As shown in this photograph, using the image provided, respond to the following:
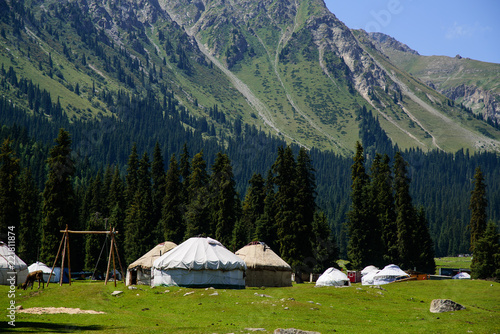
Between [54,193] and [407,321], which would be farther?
[54,193]

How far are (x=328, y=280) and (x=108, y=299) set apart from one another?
1328 inches

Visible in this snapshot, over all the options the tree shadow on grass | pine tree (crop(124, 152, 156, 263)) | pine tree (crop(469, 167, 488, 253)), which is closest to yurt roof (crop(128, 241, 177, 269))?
pine tree (crop(124, 152, 156, 263))

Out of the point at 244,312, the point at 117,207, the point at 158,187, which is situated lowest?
the point at 244,312

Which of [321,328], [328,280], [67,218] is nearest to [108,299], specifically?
[321,328]

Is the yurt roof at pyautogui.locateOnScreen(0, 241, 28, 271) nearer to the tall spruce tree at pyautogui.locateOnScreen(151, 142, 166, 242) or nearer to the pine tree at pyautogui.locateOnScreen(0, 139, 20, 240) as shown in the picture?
the pine tree at pyautogui.locateOnScreen(0, 139, 20, 240)

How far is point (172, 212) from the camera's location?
9600 centimetres

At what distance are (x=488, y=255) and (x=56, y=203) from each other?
199ft

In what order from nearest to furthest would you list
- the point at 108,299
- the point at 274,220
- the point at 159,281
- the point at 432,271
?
the point at 108,299 < the point at 159,281 < the point at 274,220 < the point at 432,271

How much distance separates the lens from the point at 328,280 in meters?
69.6

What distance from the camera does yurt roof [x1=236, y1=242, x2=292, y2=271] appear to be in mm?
65062

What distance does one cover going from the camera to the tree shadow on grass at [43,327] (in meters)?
28.2

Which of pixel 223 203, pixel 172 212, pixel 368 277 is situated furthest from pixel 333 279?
pixel 172 212

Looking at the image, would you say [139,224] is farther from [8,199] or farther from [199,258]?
[199,258]

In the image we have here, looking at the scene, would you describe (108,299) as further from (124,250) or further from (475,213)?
(475,213)
